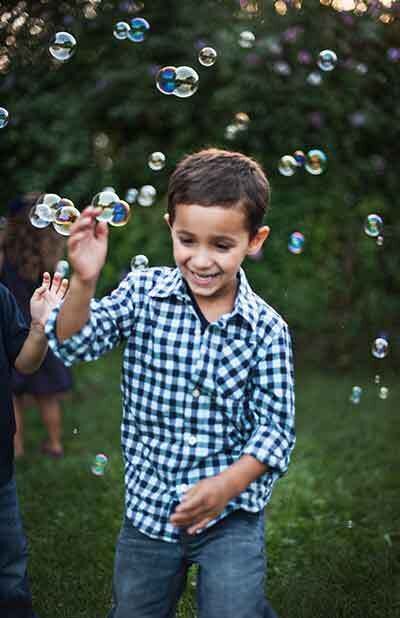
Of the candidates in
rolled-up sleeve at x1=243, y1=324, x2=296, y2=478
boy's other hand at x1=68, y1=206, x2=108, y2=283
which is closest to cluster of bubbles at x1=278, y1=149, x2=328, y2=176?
rolled-up sleeve at x1=243, y1=324, x2=296, y2=478

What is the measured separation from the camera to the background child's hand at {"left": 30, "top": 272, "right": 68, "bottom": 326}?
7.15ft

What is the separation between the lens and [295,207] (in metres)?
7.17

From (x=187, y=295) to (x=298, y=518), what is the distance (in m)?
2.04

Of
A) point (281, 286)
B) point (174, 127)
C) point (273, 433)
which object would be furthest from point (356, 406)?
point (273, 433)

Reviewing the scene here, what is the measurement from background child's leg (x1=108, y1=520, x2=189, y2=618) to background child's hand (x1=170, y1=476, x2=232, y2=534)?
0.19m

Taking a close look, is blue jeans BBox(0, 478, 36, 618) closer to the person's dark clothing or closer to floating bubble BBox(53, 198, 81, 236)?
floating bubble BBox(53, 198, 81, 236)

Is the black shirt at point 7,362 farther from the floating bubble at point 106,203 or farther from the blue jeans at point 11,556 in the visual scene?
the floating bubble at point 106,203

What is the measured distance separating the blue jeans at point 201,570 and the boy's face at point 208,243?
63 centimetres

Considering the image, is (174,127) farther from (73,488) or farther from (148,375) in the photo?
(148,375)

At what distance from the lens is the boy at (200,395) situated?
1.88 metres

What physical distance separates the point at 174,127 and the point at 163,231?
127 centimetres

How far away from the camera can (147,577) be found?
6.32ft

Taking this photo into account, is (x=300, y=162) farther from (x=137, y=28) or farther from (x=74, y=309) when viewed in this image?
(x=74, y=309)

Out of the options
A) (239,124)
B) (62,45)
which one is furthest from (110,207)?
(239,124)
